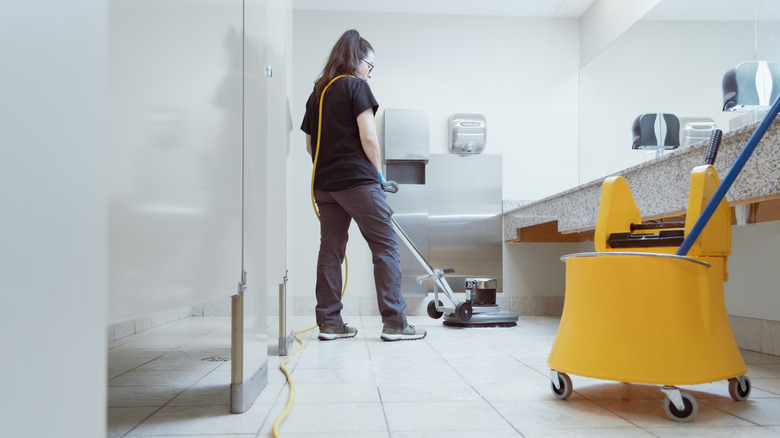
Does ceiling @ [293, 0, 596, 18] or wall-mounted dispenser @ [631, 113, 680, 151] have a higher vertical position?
ceiling @ [293, 0, 596, 18]

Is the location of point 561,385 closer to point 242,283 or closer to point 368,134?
point 242,283

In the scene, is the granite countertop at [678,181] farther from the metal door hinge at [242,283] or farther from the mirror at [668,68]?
the metal door hinge at [242,283]

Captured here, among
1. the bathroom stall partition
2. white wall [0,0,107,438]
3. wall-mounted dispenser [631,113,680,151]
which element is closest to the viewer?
white wall [0,0,107,438]

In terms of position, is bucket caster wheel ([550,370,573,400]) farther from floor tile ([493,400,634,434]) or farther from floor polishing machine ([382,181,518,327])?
floor polishing machine ([382,181,518,327])

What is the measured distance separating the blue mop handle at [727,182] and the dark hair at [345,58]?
200cm

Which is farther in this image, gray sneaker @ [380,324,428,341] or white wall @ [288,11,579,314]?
white wall @ [288,11,579,314]

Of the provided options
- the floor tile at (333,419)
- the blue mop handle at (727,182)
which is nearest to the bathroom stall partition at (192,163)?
the floor tile at (333,419)

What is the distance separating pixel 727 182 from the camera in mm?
1360

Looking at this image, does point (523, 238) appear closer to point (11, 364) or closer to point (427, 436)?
point (427, 436)

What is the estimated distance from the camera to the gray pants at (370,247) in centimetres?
288

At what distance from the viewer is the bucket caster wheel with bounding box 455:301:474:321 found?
346cm

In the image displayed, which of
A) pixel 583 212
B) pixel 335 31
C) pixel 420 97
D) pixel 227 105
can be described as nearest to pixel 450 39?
pixel 420 97

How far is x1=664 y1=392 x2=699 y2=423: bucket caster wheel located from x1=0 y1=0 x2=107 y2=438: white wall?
123cm

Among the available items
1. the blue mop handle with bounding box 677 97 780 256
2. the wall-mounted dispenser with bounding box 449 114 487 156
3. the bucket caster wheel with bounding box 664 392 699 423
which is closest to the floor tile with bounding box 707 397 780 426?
the bucket caster wheel with bounding box 664 392 699 423
